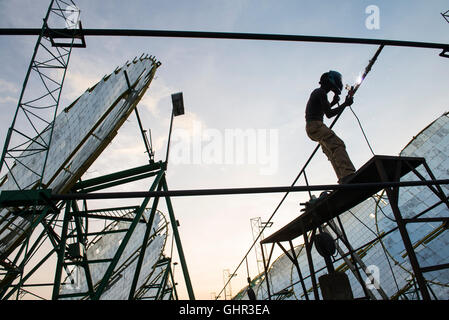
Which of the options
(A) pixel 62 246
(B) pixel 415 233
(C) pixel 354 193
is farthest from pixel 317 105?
(A) pixel 62 246

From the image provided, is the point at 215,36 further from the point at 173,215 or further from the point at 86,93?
the point at 86,93

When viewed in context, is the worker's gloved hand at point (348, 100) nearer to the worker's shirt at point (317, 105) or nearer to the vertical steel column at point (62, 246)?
the worker's shirt at point (317, 105)

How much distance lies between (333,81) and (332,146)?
57.9 inches

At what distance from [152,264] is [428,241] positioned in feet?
40.8

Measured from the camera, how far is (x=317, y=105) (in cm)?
619

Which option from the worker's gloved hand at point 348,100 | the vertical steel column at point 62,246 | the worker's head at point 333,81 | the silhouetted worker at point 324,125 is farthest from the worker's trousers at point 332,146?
the vertical steel column at point 62,246

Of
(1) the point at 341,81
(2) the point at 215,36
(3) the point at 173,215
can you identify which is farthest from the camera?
(3) the point at 173,215

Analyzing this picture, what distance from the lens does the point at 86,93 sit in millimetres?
10648

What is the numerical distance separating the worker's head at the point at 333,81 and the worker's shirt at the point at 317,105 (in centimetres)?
17

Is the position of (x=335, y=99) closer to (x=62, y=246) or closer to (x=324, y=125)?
(x=324, y=125)

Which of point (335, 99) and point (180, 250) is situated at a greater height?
point (335, 99)

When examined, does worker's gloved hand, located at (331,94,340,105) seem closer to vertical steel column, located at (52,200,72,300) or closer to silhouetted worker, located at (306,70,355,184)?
silhouetted worker, located at (306,70,355,184)
